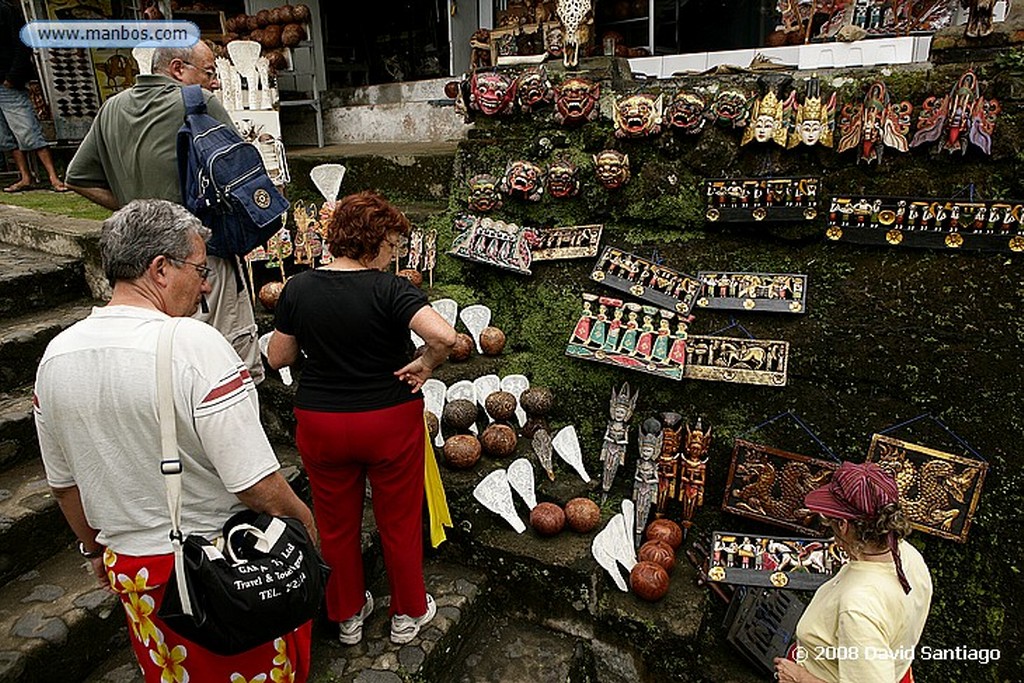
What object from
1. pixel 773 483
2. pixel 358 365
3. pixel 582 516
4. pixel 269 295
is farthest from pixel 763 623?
pixel 269 295

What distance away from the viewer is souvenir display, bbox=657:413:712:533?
3492 mm

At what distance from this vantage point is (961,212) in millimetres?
3195

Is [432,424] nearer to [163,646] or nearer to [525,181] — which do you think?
[525,181]

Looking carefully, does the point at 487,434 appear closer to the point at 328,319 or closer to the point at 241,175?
the point at 328,319

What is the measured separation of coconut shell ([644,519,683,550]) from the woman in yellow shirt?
134 cm

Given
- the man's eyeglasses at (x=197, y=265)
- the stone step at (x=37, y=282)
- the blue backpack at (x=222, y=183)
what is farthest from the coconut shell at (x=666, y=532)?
the stone step at (x=37, y=282)

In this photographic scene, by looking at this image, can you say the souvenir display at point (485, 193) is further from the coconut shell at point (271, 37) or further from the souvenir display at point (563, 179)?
the coconut shell at point (271, 37)

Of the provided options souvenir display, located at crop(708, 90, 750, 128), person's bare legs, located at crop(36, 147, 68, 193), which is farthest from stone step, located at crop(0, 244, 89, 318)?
souvenir display, located at crop(708, 90, 750, 128)

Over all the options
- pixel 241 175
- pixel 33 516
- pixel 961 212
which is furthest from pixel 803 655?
pixel 33 516

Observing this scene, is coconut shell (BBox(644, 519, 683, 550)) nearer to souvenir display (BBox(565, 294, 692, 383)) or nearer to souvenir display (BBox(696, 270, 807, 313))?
souvenir display (BBox(565, 294, 692, 383))

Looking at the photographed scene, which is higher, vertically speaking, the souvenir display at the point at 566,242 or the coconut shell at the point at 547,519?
the souvenir display at the point at 566,242

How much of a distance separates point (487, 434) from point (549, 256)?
50.5 inches

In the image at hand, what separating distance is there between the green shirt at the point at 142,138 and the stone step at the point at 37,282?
1.38 metres

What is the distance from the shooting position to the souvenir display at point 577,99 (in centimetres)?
407
